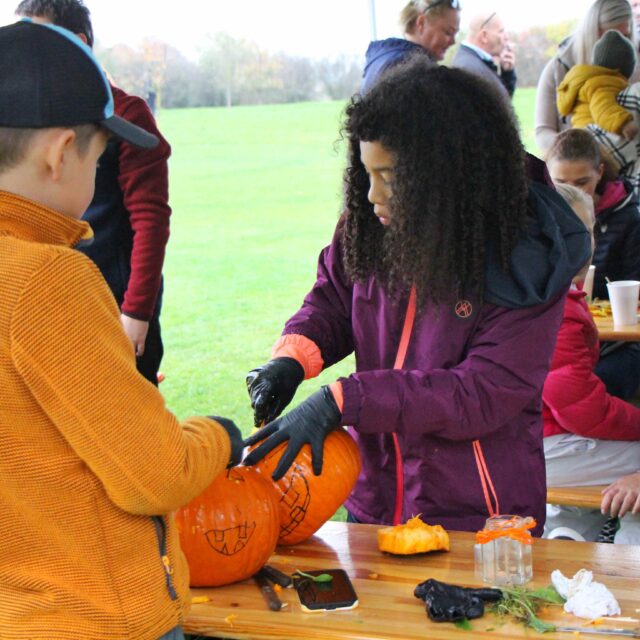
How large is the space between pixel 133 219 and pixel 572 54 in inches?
142

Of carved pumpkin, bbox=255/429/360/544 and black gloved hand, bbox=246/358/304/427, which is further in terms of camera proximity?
black gloved hand, bbox=246/358/304/427

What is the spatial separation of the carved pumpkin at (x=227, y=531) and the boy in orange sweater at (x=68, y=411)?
1.13 ft

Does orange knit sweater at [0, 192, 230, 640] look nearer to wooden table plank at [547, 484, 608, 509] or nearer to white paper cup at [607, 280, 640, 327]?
wooden table plank at [547, 484, 608, 509]

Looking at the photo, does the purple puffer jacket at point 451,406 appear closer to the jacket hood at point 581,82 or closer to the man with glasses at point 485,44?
the man with glasses at point 485,44

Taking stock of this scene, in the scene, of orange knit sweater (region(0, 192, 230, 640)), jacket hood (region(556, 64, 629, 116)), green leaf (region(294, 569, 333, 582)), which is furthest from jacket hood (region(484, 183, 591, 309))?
jacket hood (region(556, 64, 629, 116))

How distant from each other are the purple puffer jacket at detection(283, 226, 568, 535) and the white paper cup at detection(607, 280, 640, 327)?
1738mm

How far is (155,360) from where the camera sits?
3.89m

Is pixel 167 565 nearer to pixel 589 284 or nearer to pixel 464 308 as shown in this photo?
pixel 464 308

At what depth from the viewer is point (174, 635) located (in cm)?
164

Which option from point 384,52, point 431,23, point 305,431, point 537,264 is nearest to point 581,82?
point 431,23

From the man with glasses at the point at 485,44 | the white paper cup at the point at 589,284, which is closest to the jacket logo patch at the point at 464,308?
the white paper cup at the point at 589,284

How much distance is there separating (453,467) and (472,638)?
58cm

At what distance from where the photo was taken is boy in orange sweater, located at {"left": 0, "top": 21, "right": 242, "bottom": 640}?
1.38 m

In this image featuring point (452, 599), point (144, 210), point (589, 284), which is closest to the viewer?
point (452, 599)
